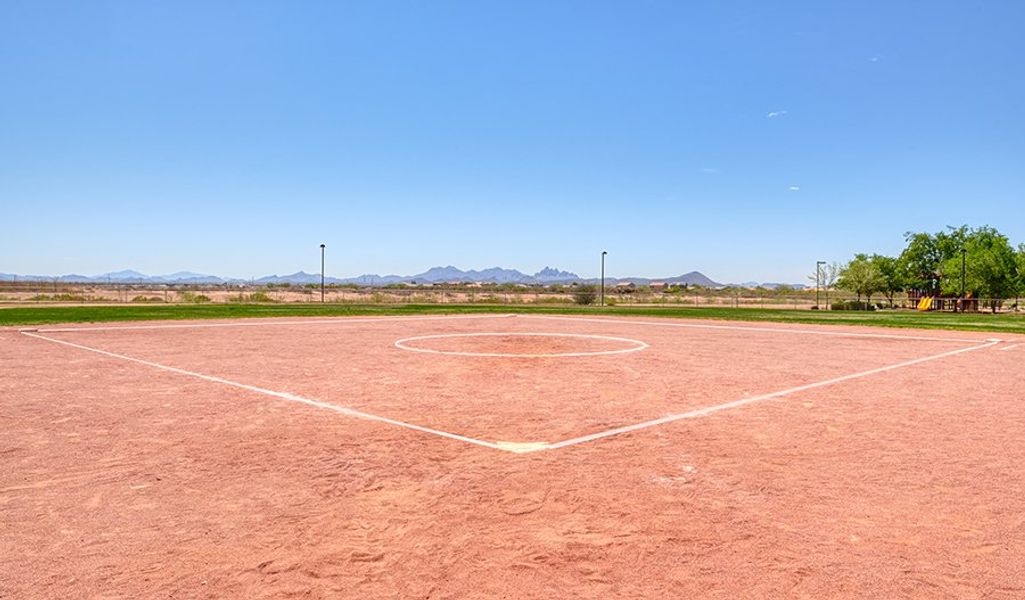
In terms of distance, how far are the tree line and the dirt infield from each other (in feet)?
180

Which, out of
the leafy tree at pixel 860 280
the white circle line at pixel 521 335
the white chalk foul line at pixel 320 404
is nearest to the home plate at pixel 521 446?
the white chalk foul line at pixel 320 404

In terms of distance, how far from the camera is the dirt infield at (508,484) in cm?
373

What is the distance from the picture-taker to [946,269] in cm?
6869

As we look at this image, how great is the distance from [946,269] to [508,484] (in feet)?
266

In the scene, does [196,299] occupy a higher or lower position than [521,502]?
higher

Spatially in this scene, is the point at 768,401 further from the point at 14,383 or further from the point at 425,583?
the point at 14,383

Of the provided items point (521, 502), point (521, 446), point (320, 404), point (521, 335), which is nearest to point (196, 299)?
point (521, 335)

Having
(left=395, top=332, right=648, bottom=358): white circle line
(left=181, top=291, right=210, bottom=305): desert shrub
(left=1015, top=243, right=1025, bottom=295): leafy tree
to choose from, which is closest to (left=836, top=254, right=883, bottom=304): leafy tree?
(left=1015, top=243, right=1025, bottom=295): leafy tree

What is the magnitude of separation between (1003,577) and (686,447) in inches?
124

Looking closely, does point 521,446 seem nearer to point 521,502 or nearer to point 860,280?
point 521,502

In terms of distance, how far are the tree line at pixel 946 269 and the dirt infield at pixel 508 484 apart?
5478cm

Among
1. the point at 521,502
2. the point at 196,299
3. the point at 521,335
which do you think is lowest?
the point at 521,502

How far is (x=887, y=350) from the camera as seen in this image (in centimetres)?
1681

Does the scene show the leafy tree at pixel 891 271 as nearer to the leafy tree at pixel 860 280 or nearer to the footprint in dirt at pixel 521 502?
the leafy tree at pixel 860 280
